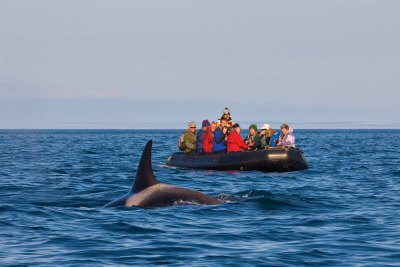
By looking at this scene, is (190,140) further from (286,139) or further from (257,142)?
(286,139)

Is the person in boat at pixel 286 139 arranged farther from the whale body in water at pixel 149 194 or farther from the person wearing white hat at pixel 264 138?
the whale body in water at pixel 149 194

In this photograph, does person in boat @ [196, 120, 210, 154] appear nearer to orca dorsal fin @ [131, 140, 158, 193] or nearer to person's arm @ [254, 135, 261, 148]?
person's arm @ [254, 135, 261, 148]

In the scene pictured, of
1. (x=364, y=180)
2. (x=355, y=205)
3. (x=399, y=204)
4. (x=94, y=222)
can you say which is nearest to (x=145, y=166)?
(x=94, y=222)

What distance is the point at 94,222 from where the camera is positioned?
1352cm

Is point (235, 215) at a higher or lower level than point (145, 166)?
lower

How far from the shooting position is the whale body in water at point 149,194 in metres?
15.0

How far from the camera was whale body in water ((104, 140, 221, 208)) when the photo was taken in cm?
1502

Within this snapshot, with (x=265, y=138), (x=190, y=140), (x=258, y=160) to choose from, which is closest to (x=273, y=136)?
(x=265, y=138)

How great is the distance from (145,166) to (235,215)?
207 cm

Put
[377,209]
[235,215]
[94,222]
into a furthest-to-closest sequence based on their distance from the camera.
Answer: [377,209] → [235,215] → [94,222]

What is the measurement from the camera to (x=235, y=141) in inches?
1107

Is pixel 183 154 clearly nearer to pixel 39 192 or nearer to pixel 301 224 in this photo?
pixel 39 192

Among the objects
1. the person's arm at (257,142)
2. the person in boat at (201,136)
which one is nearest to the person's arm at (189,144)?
the person in boat at (201,136)

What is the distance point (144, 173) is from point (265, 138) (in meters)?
15.2
